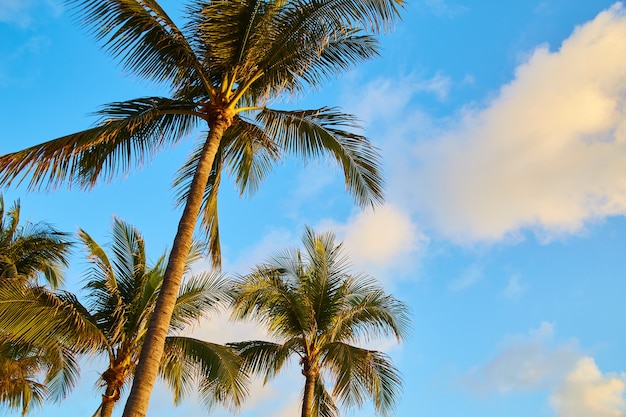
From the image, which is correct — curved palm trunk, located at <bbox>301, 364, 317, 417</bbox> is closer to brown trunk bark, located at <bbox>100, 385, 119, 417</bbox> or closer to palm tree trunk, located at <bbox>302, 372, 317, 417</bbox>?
→ palm tree trunk, located at <bbox>302, 372, 317, 417</bbox>

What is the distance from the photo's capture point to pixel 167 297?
290 inches

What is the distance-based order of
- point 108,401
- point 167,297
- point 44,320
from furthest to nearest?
point 108,401 < point 44,320 < point 167,297

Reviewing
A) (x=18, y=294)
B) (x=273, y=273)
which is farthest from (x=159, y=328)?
(x=273, y=273)

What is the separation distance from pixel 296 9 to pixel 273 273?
7.08 m

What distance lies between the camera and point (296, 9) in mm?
9367

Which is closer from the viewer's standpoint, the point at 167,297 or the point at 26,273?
the point at 167,297

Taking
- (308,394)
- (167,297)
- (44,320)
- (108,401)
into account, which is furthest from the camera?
(308,394)

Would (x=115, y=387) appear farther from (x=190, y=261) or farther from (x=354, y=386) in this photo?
(x=354, y=386)

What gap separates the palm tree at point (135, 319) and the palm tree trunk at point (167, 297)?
4775mm

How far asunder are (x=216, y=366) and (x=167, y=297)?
5632 mm

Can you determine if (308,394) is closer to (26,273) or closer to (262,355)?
(262,355)

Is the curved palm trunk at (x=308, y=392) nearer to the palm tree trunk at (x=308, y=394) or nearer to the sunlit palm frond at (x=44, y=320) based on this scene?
the palm tree trunk at (x=308, y=394)

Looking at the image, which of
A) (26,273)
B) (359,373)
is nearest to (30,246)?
(26,273)

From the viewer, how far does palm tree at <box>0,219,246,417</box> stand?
1237 cm
